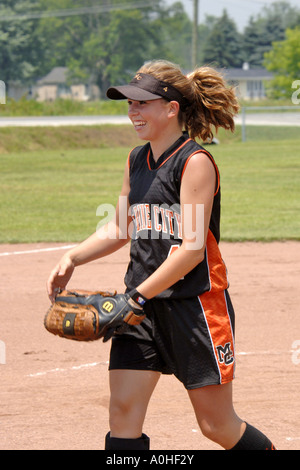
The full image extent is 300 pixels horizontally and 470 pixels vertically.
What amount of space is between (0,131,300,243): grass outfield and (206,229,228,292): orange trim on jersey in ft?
25.6

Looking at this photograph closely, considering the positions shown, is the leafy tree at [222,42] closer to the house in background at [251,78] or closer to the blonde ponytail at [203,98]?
the house in background at [251,78]

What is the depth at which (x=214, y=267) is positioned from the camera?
11.6ft

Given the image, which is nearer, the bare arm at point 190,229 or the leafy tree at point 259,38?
the bare arm at point 190,229

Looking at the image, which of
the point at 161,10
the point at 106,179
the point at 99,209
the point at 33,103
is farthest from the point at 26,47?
the point at 99,209

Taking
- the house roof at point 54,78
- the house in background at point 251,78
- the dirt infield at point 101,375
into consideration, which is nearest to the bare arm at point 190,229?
the dirt infield at point 101,375

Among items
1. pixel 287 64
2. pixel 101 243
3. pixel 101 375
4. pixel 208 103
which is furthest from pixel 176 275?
pixel 287 64

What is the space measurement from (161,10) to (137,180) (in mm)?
98827

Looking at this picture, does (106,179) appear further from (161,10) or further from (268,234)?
(161,10)

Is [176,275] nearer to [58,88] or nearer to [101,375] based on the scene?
[101,375]

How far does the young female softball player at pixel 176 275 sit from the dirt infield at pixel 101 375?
96cm

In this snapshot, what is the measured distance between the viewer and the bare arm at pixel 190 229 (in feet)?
10.9

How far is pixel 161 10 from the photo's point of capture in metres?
98.4

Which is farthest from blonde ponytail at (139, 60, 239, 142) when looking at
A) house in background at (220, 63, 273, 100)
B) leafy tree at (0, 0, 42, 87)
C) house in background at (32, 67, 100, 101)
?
house in background at (32, 67, 100, 101)

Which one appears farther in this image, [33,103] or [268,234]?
[33,103]
